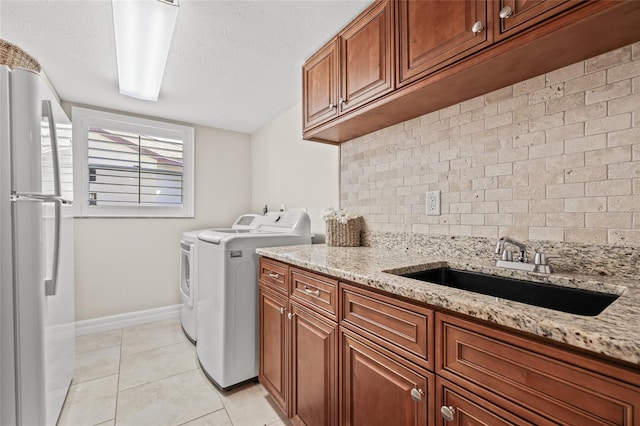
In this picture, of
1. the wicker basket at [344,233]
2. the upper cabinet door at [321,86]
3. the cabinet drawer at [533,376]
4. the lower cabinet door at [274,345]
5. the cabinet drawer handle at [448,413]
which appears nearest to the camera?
the cabinet drawer at [533,376]

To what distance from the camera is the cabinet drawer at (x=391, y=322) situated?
2.80 ft

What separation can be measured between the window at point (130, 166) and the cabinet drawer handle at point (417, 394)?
3106 millimetres

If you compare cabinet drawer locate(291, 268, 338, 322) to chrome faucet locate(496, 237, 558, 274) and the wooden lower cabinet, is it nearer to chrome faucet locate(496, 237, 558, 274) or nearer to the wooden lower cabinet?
the wooden lower cabinet

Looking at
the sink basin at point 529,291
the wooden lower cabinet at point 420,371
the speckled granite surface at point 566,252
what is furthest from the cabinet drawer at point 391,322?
the speckled granite surface at point 566,252

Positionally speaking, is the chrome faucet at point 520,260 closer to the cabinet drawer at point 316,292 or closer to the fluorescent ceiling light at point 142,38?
the cabinet drawer at point 316,292

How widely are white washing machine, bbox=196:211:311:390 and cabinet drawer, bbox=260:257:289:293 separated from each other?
0.45 ft

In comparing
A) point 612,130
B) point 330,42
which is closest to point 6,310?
point 330,42

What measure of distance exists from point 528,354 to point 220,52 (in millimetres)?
2171

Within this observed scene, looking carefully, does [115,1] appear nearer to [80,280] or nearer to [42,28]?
[42,28]

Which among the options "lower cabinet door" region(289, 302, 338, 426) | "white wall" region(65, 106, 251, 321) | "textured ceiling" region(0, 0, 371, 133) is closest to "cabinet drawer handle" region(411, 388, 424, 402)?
"lower cabinet door" region(289, 302, 338, 426)

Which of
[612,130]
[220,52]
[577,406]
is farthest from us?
[220,52]

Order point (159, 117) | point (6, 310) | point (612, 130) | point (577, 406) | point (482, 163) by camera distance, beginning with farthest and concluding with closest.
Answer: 1. point (159, 117)
2. point (482, 163)
3. point (6, 310)
4. point (612, 130)
5. point (577, 406)

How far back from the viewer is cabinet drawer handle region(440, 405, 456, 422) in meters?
0.78

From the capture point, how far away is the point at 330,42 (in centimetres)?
175
